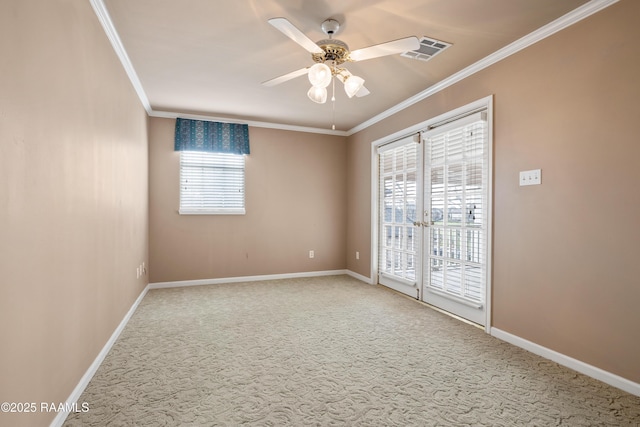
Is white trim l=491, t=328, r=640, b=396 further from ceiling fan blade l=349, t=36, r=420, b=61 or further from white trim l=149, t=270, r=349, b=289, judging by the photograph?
white trim l=149, t=270, r=349, b=289

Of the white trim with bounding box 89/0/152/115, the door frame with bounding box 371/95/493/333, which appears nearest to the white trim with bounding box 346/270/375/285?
the door frame with bounding box 371/95/493/333

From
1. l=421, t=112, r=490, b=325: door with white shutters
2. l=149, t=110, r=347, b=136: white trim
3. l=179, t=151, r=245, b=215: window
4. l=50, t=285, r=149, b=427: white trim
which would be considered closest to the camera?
l=50, t=285, r=149, b=427: white trim

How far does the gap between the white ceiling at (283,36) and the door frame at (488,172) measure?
40 cm

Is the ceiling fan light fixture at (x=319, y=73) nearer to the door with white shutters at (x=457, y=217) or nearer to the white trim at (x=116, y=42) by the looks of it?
the white trim at (x=116, y=42)

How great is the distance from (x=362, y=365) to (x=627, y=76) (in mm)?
2696

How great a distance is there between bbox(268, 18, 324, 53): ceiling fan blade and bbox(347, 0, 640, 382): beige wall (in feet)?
6.11

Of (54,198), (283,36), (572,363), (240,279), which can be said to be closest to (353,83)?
(283,36)

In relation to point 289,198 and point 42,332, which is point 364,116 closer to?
point 289,198

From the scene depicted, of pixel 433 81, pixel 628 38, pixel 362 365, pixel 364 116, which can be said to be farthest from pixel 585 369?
pixel 364 116

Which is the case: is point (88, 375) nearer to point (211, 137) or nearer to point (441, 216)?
point (441, 216)

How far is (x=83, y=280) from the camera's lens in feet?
6.72

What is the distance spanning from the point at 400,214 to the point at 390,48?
268cm

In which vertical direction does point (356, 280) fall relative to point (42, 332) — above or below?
below

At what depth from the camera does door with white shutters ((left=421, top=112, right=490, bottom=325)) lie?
3182 mm
